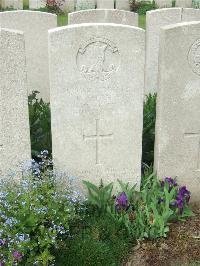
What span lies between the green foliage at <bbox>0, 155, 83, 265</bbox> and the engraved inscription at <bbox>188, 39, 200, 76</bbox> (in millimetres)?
1571

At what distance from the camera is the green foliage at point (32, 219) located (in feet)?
12.2

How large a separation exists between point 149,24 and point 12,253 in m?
4.01

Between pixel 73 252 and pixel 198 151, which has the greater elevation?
pixel 198 151

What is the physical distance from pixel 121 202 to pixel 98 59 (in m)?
1.28

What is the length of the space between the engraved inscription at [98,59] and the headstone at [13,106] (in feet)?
1.67

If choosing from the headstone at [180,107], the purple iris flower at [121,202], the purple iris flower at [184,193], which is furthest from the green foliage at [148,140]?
the purple iris flower at [121,202]

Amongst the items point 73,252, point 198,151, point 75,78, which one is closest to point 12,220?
point 73,252

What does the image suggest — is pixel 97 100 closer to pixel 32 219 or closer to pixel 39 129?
pixel 39 129

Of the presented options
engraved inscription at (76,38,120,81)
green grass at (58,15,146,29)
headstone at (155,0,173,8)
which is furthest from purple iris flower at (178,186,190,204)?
headstone at (155,0,173,8)

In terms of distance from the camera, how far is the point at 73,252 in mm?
4090

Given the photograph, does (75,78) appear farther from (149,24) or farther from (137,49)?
(149,24)

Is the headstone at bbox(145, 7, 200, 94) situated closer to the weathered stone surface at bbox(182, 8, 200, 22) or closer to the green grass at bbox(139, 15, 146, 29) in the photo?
the weathered stone surface at bbox(182, 8, 200, 22)

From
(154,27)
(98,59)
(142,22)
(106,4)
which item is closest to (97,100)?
(98,59)

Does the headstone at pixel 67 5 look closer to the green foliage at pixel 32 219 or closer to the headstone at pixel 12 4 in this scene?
the headstone at pixel 12 4
